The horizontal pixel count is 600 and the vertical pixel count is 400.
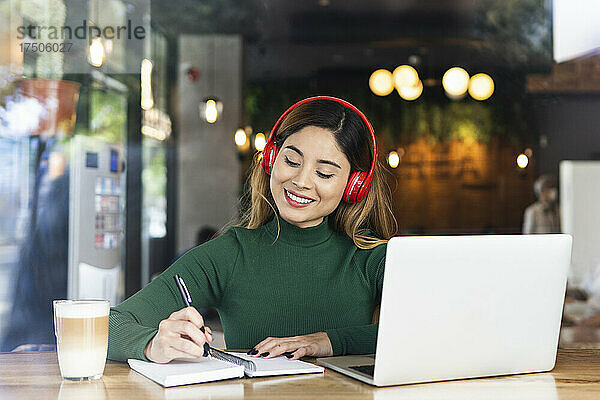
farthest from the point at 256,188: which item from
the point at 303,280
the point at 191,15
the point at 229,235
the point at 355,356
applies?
the point at 191,15

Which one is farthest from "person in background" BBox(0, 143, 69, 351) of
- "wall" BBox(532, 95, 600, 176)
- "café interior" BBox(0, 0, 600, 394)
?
"wall" BBox(532, 95, 600, 176)

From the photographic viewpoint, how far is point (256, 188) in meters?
2.03

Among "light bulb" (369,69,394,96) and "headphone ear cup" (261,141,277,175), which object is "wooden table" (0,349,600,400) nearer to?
"headphone ear cup" (261,141,277,175)

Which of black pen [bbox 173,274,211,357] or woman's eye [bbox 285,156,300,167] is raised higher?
woman's eye [bbox 285,156,300,167]

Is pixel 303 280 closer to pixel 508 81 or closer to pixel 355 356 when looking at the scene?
pixel 355 356

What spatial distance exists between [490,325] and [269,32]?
15.0ft

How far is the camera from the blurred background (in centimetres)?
523

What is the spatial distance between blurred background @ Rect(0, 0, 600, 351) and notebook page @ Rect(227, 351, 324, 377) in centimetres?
333

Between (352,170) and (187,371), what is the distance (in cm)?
73

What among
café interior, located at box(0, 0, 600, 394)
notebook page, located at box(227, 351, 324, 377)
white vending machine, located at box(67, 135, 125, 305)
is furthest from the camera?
café interior, located at box(0, 0, 600, 394)

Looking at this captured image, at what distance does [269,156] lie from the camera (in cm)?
196

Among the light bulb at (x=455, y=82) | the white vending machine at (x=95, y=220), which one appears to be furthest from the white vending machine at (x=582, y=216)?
the white vending machine at (x=95, y=220)

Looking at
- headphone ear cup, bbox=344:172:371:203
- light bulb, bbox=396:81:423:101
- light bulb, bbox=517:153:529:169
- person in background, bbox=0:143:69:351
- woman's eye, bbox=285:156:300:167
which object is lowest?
person in background, bbox=0:143:69:351

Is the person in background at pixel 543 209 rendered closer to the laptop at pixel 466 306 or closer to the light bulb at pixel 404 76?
the light bulb at pixel 404 76
